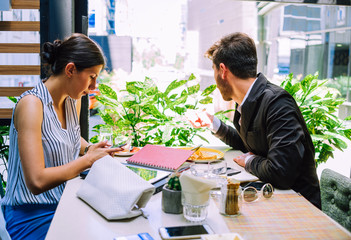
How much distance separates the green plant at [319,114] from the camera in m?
2.67

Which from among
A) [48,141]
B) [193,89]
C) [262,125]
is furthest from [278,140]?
[193,89]

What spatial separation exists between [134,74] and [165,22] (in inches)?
21.3

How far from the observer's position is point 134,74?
2922mm

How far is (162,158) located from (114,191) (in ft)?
1.81

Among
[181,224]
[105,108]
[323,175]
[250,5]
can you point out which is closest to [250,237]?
[181,224]

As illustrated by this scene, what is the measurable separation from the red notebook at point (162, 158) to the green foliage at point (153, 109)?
0.67 meters

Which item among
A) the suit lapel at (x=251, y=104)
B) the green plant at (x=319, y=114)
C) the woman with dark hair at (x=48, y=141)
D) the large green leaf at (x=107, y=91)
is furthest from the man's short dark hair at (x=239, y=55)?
the large green leaf at (x=107, y=91)

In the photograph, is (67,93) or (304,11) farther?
(304,11)

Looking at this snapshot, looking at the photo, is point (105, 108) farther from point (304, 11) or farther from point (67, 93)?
point (304, 11)

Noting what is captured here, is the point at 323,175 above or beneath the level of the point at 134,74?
beneath

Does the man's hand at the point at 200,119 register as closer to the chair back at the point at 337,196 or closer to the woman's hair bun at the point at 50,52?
the chair back at the point at 337,196

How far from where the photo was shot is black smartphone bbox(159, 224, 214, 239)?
979 millimetres

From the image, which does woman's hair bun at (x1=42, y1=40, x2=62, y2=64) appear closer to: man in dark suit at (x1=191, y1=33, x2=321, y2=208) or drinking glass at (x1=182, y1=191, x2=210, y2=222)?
man in dark suit at (x1=191, y1=33, x2=321, y2=208)

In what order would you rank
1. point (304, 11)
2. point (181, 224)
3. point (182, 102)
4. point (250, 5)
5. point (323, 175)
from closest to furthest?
point (181, 224)
point (323, 175)
point (182, 102)
point (250, 5)
point (304, 11)
